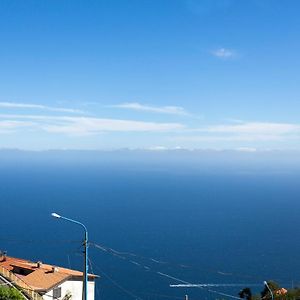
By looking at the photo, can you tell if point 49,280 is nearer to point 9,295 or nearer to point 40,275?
point 40,275

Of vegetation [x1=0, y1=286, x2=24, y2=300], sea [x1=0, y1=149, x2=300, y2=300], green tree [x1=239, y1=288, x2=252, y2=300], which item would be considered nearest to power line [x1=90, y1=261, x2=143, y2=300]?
sea [x1=0, y1=149, x2=300, y2=300]

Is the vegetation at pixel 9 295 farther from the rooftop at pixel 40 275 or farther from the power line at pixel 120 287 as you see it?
the power line at pixel 120 287

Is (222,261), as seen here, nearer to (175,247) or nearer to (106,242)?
(175,247)

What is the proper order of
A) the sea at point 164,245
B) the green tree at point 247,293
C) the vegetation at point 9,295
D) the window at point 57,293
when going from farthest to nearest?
→ 1. the sea at point 164,245
2. the green tree at point 247,293
3. the window at point 57,293
4. the vegetation at point 9,295

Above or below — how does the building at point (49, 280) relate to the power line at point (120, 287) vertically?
above

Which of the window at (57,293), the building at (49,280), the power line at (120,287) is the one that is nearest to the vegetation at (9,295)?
the building at (49,280)

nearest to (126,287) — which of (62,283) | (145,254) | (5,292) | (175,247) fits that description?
(145,254)

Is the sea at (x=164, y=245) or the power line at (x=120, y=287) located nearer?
the power line at (x=120, y=287)

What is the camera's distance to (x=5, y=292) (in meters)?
20.9

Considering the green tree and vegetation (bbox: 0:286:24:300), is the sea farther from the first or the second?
vegetation (bbox: 0:286:24:300)

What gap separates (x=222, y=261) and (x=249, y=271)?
9.24m

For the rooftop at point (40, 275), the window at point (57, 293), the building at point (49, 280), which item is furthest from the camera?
the window at point (57, 293)

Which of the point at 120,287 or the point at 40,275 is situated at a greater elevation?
the point at 40,275

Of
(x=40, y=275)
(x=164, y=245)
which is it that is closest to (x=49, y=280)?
(x=40, y=275)
